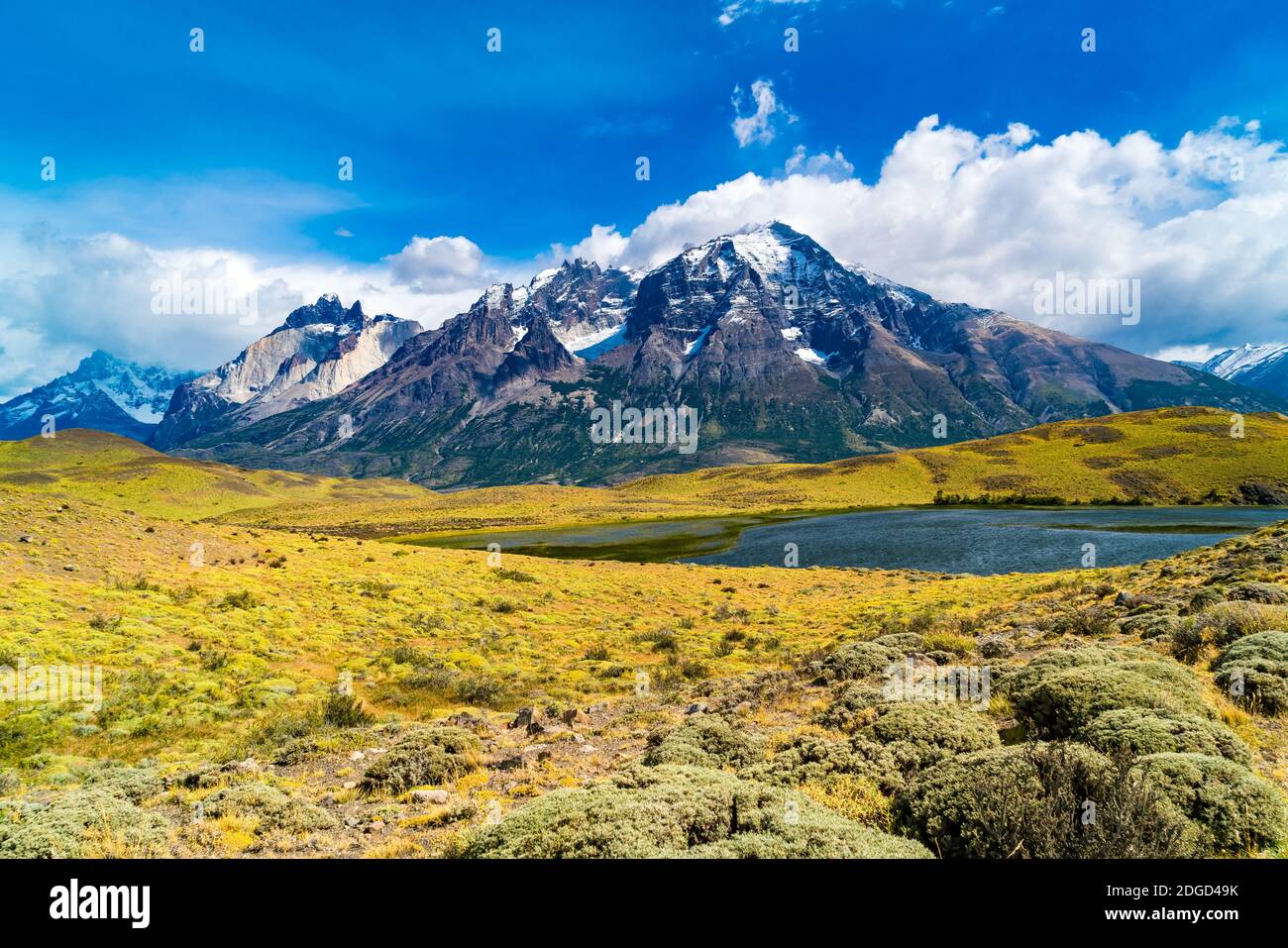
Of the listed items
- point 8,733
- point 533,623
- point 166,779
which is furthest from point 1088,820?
point 533,623

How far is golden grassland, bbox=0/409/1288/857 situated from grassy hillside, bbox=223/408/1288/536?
90884 mm

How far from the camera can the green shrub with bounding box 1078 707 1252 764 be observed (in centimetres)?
861

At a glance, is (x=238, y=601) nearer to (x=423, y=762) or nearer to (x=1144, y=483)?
(x=423, y=762)

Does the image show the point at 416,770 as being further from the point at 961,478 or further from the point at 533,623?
the point at 961,478

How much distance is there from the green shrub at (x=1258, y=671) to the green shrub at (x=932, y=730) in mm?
4480

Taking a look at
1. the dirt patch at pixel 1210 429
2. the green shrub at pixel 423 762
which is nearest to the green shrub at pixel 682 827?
the green shrub at pixel 423 762

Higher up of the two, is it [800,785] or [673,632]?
A: [800,785]

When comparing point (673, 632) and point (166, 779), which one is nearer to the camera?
point (166, 779)

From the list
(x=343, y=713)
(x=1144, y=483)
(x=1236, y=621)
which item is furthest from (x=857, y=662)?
(x=1144, y=483)

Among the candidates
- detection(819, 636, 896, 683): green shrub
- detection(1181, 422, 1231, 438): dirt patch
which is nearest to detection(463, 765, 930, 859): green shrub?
detection(819, 636, 896, 683): green shrub

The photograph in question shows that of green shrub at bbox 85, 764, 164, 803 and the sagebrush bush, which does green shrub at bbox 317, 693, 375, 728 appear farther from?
the sagebrush bush

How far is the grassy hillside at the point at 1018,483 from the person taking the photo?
135500mm
